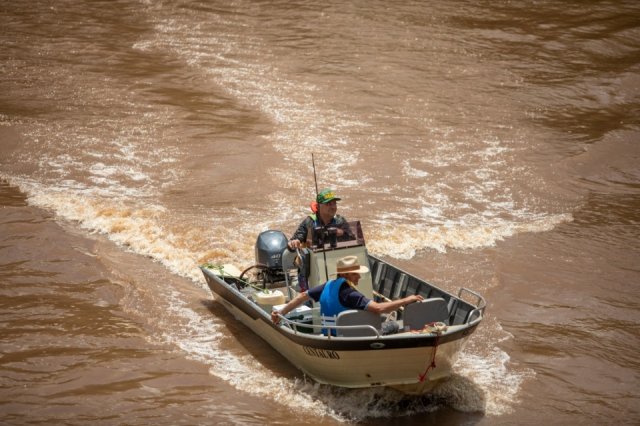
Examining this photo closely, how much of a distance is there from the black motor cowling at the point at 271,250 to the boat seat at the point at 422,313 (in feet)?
9.83

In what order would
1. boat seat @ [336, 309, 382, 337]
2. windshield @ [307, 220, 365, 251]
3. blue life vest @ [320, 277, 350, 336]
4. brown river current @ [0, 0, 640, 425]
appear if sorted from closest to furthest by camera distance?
boat seat @ [336, 309, 382, 337], blue life vest @ [320, 277, 350, 336], brown river current @ [0, 0, 640, 425], windshield @ [307, 220, 365, 251]

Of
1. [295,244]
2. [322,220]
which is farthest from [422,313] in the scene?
[295,244]

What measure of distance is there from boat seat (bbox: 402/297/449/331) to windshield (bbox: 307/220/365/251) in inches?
59.1

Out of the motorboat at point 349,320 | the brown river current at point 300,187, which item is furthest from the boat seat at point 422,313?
the brown river current at point 300,187

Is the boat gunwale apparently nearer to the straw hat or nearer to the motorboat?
the motorboat

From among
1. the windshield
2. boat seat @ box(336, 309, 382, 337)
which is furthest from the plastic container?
boat seat @ box(336, 309, 382, 337)

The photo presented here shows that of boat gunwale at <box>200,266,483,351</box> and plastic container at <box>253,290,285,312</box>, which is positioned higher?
boat gunwale at <box>200,266,483,351</box>

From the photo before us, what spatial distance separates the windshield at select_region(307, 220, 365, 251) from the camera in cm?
984

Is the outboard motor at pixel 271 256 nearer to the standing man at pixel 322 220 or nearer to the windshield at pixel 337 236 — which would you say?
the standing man at pixel 322 220

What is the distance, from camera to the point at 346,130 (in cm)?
1902

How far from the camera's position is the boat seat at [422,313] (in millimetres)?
8672

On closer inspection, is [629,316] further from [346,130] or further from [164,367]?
[346,130]

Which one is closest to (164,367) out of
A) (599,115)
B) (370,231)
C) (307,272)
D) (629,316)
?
(307,272)

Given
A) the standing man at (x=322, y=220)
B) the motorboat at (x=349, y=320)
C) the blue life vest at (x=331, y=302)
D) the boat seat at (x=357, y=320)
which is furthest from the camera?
the standing man at (x=322, y=220)
